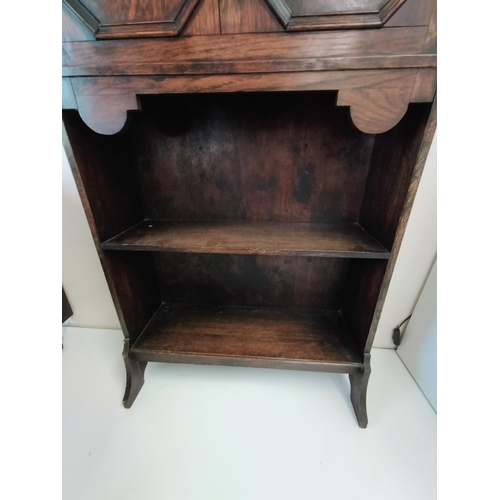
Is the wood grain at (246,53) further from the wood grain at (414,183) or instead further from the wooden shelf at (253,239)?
the wooden shelf at (253,239)

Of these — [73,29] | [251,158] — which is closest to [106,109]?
[73,29]

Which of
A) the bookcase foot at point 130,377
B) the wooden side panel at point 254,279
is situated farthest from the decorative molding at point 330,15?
the bookcase foot at point 130,377

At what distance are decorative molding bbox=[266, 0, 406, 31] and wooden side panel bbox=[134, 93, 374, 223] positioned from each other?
221 millimetres

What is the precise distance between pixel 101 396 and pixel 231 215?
34.3 inches

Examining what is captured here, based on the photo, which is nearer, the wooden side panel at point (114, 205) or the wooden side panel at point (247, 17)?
the wooden side panel at point (247, 17)

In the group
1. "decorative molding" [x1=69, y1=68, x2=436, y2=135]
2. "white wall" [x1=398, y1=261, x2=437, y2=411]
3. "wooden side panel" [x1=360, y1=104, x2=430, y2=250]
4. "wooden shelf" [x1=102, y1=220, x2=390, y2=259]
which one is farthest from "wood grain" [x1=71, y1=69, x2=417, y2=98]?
"white wall" [x1=398, y1=261, x2=437, y2=411]

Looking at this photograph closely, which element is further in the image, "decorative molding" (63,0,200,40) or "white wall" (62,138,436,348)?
"white wall" (62,138,436,348)

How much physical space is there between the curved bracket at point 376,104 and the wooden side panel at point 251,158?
0.21m

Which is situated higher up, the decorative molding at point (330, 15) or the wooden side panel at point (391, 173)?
the decorative molding at point (330, 15)

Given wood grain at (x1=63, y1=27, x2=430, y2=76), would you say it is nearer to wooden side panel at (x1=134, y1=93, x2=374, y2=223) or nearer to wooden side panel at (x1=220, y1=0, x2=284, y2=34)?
wooden side panel at (x1=220, y1=0, x2=284, y2=34)

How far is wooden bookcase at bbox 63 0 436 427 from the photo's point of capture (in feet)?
1.71

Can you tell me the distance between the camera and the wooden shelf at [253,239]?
2.31ft

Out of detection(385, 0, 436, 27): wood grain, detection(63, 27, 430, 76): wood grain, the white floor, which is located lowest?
the white floor
